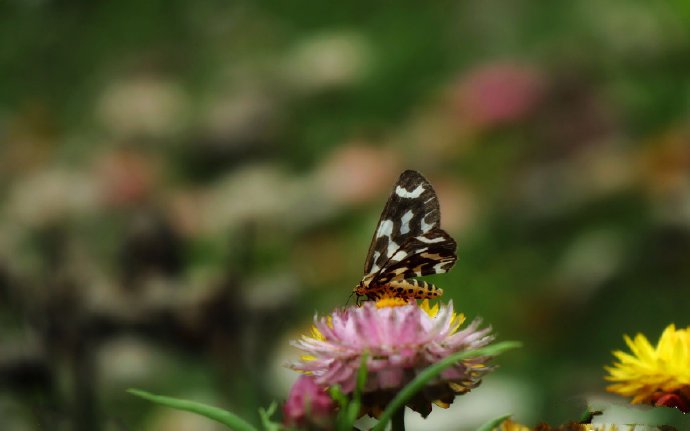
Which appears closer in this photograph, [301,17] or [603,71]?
[603,71]

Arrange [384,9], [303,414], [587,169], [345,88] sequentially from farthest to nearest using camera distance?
[384,9] → [345,88] → [587,169] → [303,414]

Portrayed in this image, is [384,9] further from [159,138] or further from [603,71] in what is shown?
[159,138]

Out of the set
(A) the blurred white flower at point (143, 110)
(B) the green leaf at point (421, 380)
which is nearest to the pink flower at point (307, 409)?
(B) the green leaf at point (421, 380)

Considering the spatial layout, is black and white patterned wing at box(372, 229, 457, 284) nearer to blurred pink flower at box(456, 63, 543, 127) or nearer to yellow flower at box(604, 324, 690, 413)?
yellow flower at box(604, 324, 690, 413)

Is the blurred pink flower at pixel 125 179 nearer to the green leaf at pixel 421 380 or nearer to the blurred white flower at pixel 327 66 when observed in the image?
the blurred white flower at pixel 327 66

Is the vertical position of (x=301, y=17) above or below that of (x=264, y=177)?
above

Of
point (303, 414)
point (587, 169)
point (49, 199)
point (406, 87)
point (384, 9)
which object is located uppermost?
point (384, 9)

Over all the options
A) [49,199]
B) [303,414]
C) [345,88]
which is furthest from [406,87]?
[303,414]

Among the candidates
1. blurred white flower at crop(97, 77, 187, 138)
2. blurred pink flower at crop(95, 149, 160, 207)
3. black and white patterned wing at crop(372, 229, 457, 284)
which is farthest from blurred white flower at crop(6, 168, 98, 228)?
black and white patterned wing at crop(372, 229, 457, 284)
